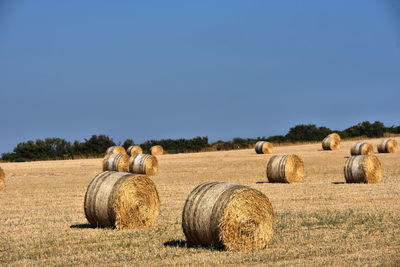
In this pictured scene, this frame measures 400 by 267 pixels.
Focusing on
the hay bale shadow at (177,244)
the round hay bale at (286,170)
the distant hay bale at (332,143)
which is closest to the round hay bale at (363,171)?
the round hay bale at (286,170)

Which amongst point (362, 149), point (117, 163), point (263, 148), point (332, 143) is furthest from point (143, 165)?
point (332, 143)

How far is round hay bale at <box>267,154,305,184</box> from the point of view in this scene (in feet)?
81.0

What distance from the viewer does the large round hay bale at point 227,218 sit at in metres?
10.1

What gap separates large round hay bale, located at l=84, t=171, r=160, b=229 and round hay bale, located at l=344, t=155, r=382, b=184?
12.0 meters

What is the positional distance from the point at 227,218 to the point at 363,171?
47.0ft

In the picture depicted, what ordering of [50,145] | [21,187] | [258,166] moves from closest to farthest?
[21,187], [258,166], [50,145]

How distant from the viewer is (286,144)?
61.3m

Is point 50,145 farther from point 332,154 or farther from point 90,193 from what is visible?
point 90,193

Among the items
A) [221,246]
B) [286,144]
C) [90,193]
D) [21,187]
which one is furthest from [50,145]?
[221,246]

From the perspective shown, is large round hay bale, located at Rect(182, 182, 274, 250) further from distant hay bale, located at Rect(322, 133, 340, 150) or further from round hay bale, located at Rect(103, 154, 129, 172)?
distant hay bale, located at Rect(322, 133, 340, 150)

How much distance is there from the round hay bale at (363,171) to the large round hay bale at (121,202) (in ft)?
39.2

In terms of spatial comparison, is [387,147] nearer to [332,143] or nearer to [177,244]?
[332,143]

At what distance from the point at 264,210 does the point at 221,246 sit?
115cm

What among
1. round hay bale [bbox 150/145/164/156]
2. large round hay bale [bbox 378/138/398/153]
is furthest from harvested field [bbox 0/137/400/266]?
round hay bale [bbox 150/145/164/156]
